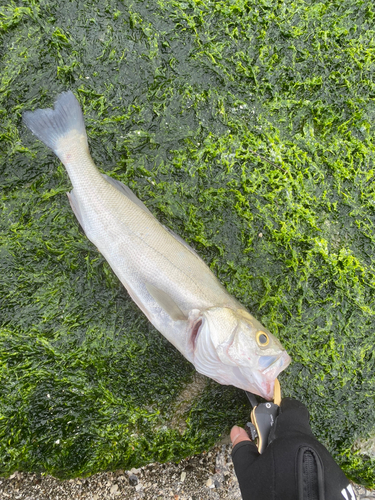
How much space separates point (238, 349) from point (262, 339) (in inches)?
7.4

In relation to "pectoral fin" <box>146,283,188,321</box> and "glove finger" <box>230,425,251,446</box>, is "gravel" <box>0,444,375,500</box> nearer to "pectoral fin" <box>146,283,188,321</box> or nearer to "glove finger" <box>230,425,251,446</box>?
"glove finger" <box>230,425,251,446</box>

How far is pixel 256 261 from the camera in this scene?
110 inches

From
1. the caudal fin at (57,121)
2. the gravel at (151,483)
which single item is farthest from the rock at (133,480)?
the caudal fin at (57,121)

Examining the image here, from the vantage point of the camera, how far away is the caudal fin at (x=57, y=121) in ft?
8.43

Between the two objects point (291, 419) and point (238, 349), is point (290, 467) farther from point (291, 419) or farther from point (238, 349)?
point (238, 349)

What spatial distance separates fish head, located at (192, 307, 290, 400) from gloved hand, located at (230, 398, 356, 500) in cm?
36

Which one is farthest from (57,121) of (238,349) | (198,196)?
(238,349)

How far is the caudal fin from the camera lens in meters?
2.57

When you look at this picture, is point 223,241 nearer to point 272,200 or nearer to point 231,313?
point 272,200

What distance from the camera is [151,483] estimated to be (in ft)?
9.90

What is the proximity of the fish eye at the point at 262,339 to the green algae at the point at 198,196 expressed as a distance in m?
0.45

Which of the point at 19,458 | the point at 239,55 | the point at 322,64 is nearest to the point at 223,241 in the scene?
the point at 239,55

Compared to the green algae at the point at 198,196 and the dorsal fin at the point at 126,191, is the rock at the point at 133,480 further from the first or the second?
the dorsal fin at the point at 126,191

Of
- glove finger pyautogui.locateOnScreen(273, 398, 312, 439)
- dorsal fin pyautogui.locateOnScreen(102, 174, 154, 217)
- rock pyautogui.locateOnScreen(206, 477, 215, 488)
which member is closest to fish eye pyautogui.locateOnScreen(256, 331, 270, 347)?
glove finger pyautogui.locateOnScreen(273, 398, 312, 439)
